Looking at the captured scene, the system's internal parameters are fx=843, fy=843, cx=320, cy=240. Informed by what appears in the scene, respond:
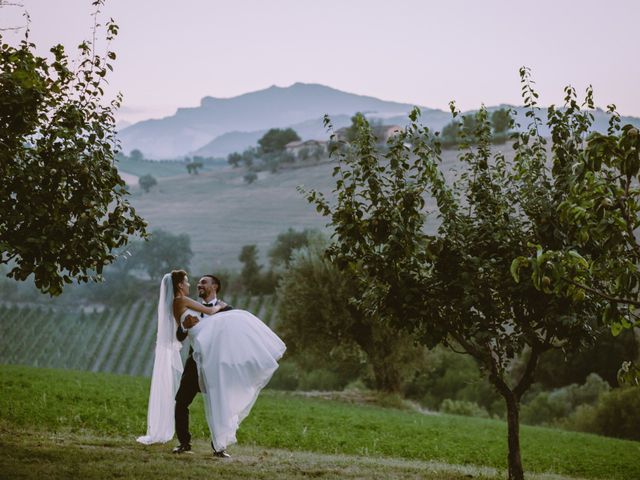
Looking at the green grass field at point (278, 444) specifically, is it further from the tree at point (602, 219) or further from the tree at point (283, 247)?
the tree at point (283, 247)

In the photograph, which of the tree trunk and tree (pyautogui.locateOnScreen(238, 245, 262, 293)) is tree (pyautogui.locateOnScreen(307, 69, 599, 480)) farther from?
tree (pyautogui.locateOnScreen(238, 245, 262, 293))

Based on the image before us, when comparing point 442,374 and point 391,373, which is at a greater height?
point 391,373

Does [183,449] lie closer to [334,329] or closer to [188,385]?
[188,385]

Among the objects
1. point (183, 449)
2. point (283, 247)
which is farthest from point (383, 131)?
point (183, 449)

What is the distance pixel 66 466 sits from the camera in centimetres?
1173

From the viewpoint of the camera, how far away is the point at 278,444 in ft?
65.0

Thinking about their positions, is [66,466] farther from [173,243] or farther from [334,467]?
[173,243]

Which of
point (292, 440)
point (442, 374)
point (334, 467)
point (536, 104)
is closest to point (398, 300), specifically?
point (334, 467)

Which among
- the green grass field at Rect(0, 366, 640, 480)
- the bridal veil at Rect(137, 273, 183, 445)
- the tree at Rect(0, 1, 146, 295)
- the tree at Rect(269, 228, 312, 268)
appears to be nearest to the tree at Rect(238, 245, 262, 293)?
the tree at Rect(269, 228, 312, 268)

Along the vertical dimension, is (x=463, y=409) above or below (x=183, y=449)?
below

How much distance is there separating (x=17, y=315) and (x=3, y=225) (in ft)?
386

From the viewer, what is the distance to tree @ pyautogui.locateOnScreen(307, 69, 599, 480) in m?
13.2

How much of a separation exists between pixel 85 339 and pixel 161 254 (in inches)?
1449

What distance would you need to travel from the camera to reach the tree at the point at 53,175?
43.8ft
